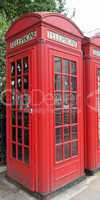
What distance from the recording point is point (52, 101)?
3.48 m

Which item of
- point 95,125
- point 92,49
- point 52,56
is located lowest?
point 95,125

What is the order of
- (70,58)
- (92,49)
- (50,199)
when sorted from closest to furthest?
(50,199)
(70,58)
(92,49)

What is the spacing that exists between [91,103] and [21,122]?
1453 millimetres

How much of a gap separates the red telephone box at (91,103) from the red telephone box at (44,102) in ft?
0.81

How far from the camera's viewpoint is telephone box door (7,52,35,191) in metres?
3.49

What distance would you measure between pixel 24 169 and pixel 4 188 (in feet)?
1.77

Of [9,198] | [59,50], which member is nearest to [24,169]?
[9,198]

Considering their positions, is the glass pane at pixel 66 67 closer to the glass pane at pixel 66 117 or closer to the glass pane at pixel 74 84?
the glass pane at pixel 74 84

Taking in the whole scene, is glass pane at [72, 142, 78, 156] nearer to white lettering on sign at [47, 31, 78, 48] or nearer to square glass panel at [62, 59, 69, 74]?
square glass panel at [62, 59, 69, 74]

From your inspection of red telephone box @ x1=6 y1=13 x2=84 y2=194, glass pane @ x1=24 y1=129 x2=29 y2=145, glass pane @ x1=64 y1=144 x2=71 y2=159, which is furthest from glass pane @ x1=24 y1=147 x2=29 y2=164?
glass pane @ x1=64 y1=144 x2=71 y2=159

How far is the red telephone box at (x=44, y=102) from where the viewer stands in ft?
10.9

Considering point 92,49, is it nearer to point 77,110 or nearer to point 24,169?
point 77,110

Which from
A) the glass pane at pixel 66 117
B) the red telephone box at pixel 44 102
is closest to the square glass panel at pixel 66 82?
the red telephone box at pixel 44 102

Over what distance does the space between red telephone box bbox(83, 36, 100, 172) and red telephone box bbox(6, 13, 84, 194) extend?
0.81 feet
